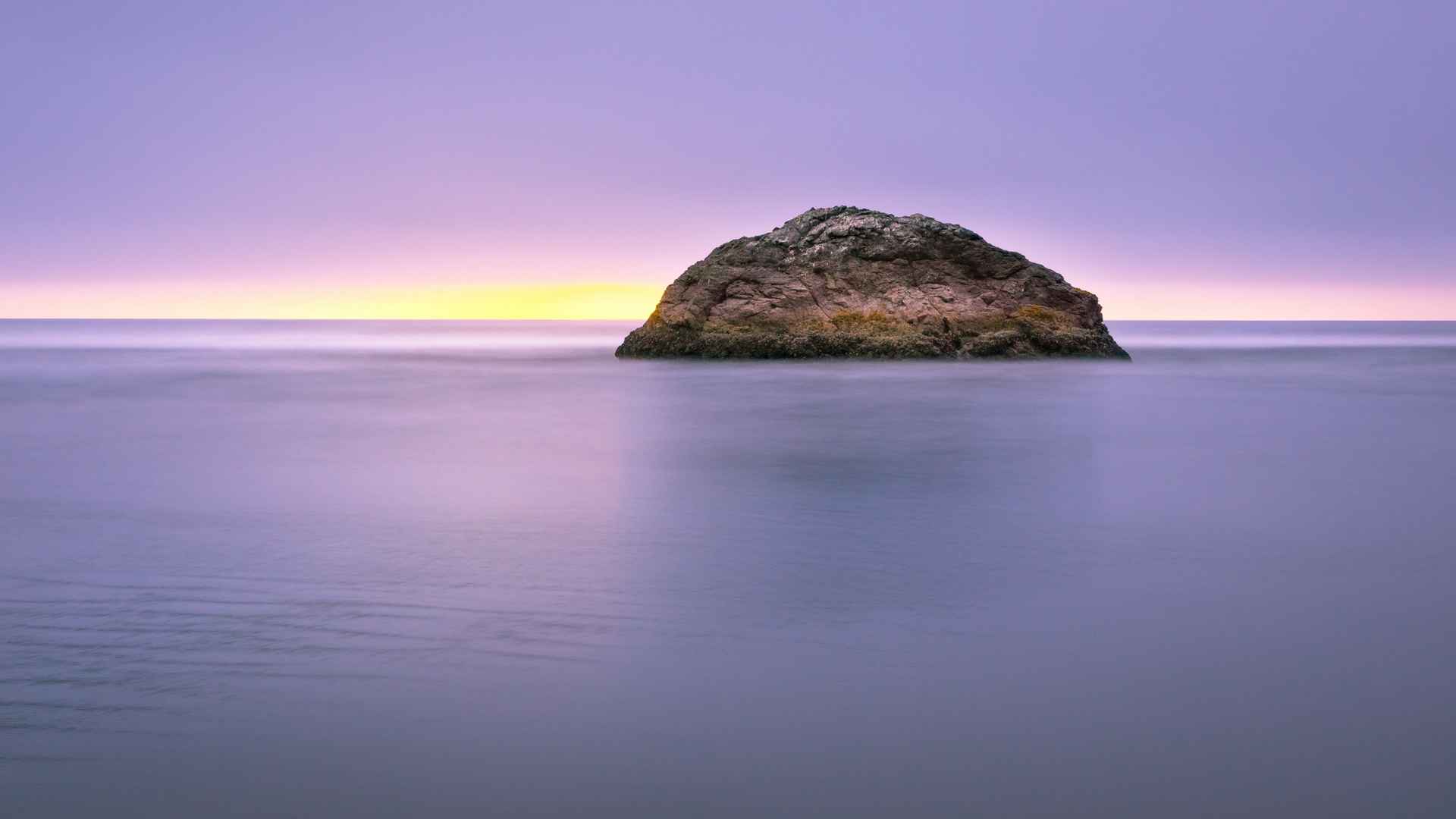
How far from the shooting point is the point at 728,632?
15.2 feet

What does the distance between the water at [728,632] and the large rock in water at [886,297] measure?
18.2 meters

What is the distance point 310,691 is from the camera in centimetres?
379

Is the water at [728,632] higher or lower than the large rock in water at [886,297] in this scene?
lower

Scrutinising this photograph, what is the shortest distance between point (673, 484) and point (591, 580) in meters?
3.61

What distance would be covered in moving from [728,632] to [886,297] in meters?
25.9

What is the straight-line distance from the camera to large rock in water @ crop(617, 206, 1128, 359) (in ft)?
97.0

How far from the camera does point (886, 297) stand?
2977 cm

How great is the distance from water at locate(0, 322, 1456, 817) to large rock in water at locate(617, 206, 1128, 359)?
18.2 m

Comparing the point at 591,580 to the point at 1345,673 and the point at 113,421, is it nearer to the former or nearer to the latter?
the point at 1345,673

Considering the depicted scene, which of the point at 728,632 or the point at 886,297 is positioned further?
the point at 886,297

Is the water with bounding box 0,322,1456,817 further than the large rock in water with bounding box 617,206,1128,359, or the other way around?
the large rock in water with bounding box 617,206,1128,359

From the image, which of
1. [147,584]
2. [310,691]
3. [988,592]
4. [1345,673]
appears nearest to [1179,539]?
[988,592]

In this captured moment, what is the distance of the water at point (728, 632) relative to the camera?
3168 millimetres

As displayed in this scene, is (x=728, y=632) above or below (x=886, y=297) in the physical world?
below
